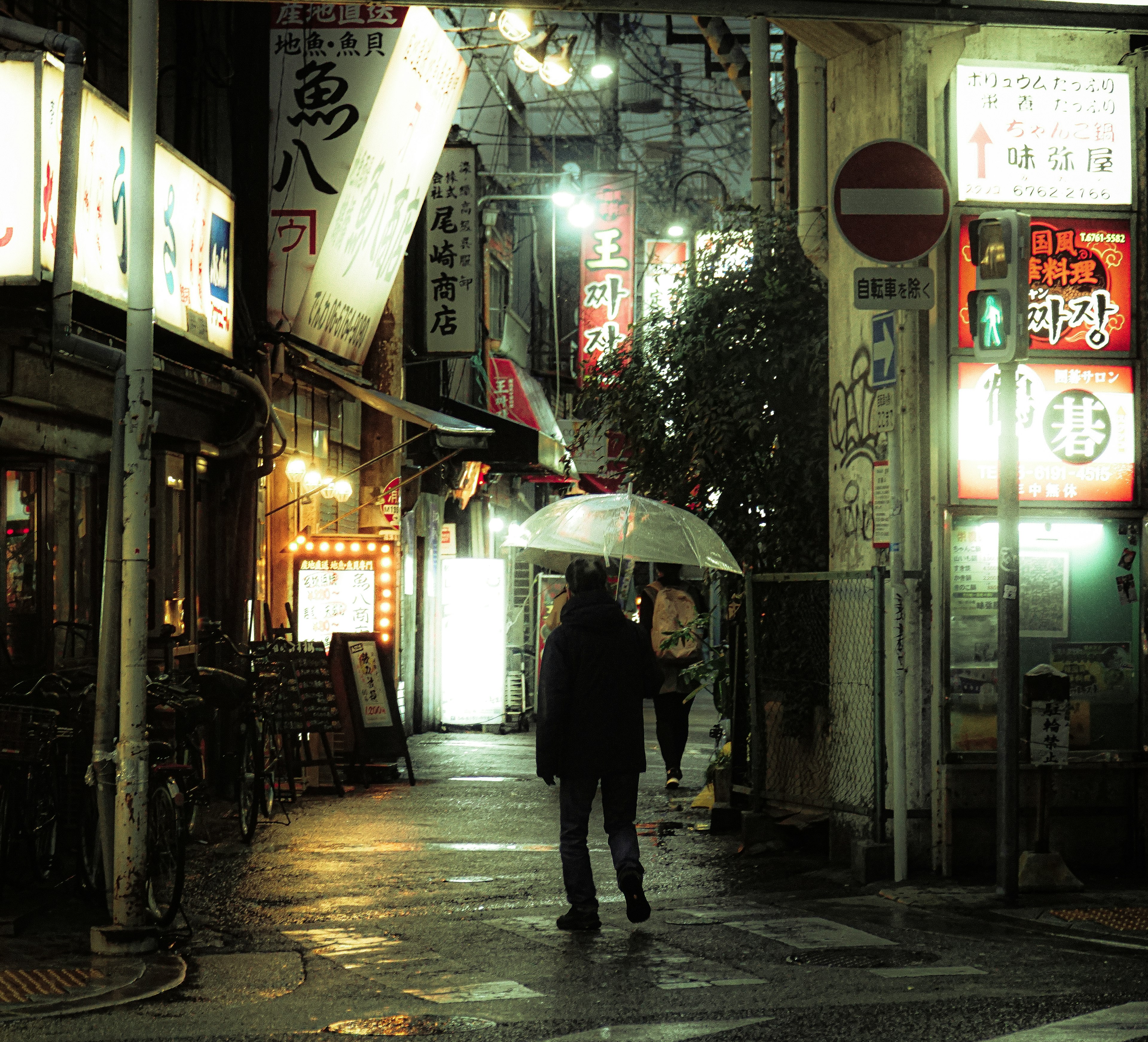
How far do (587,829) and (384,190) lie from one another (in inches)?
365

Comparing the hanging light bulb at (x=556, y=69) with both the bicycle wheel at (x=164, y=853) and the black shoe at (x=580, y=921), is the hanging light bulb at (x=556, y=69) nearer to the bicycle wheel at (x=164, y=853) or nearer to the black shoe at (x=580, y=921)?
the bicycle wheel at (x=164, y=853)

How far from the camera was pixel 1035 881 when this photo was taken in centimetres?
852

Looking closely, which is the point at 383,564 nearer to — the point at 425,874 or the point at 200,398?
the point at 200,398

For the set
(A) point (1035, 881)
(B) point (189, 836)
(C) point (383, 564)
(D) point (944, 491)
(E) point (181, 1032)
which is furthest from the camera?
(C) point (383, 564)

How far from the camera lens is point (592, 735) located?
26.0ft

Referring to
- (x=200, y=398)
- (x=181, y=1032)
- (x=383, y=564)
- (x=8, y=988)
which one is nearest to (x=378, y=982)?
(x=181, y=1032)

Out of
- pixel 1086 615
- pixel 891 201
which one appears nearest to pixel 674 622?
pixel 1086 615

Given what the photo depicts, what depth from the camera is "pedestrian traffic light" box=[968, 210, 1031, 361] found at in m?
8.32

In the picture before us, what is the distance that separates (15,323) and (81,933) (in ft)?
11.8

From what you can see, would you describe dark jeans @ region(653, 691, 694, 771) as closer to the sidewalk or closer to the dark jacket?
the sidewalk

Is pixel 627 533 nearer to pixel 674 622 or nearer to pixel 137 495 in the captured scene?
pixel 674 622

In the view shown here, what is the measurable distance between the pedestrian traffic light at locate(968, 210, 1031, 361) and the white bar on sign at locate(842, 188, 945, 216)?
12.7 inches

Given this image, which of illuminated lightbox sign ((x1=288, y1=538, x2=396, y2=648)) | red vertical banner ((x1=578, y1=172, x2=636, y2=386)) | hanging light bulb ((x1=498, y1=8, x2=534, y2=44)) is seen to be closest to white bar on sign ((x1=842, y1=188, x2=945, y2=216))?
illuminated lightbox sign ((x1=288, y1=538, x2=396, y2=648))

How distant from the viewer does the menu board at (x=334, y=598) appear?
1502 centimetres
